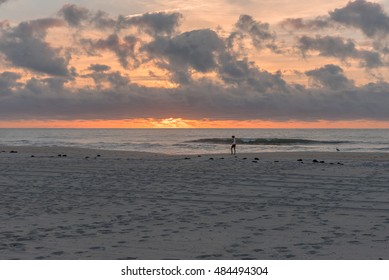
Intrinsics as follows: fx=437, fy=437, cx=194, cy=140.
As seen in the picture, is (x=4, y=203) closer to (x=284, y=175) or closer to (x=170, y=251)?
(x=170, y=251)

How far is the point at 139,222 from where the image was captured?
9.84m

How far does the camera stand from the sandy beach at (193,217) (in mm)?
7516

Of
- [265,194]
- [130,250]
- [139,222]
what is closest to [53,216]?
[139,222]

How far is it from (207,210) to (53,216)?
12.5 feet

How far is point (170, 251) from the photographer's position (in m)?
7.47

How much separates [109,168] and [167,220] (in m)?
13.2

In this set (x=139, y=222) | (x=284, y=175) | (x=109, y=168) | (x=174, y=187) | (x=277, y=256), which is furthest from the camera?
(x=109, y=168)

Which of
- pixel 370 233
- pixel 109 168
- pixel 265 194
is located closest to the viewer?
pixel 370 233

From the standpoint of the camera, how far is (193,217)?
10414 mm

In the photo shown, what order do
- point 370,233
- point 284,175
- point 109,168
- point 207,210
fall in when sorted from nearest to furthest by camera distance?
point 370,233 → point 207,210 → point 284,175 → point 109,168

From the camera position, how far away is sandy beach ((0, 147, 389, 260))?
7.52 meters

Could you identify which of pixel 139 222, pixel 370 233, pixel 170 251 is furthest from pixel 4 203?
pixel 370 233

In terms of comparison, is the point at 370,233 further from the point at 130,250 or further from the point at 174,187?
the point at 174,187

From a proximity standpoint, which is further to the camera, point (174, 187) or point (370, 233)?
point (174, 187)
